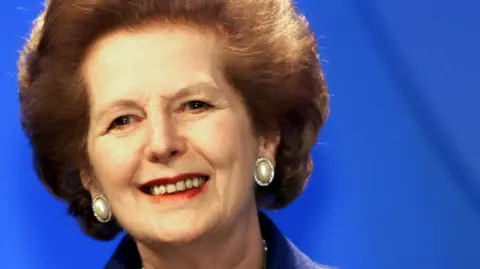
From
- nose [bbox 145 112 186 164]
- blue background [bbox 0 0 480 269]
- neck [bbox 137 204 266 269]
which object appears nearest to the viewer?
nose [bbox 145 112 186 164]

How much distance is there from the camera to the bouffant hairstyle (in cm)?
122

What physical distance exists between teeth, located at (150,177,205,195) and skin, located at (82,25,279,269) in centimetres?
2

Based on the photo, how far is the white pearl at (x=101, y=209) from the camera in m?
1.34

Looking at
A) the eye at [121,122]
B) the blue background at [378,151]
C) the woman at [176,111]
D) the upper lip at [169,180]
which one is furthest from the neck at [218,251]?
the blue background at [378,151]

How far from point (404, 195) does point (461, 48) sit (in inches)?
13.3

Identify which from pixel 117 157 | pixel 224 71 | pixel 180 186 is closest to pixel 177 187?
pixel 180 186

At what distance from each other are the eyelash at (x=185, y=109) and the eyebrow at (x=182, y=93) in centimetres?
2

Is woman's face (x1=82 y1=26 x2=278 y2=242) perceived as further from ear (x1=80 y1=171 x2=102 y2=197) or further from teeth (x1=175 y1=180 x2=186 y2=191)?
ear (x1=80 y1=171 x2=102 y2=197)

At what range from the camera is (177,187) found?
1.18 meters

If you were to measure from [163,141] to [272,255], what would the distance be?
0.38 m

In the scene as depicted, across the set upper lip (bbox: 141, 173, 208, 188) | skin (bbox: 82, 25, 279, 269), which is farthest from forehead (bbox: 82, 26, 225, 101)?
upper lip (bbox: 141, 173, 208, 188)

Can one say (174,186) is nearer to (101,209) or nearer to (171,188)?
(171,188)

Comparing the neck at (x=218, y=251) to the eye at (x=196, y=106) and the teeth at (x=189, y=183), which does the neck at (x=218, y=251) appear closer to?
the teeth at (x=189, y=183)

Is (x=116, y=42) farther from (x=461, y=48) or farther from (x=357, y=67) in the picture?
(x=461, y=48)
